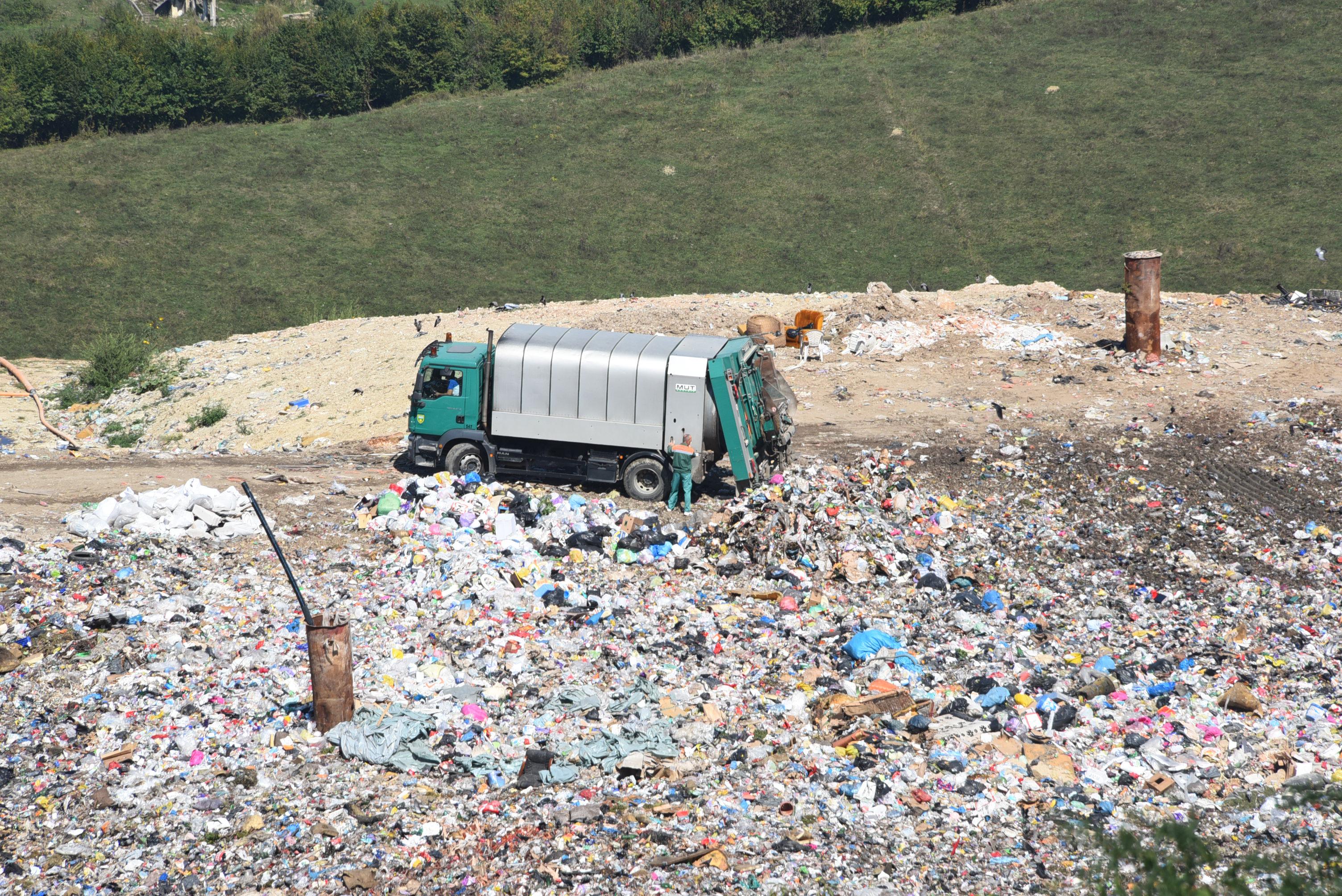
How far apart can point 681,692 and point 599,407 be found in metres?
5.12

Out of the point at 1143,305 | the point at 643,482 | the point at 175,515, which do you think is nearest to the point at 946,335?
the point at 1143,305

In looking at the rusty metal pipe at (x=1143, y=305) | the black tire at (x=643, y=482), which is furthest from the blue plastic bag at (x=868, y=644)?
the rusty metal pipe at (x=1143, y=305)

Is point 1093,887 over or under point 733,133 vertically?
under

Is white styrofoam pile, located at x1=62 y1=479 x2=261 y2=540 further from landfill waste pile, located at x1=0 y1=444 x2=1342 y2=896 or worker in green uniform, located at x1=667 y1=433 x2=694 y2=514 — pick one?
worker in green uniform, located at x1=667 y1=433 x2=694 y2=514

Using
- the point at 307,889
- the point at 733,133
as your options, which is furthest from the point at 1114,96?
the point at 307,889

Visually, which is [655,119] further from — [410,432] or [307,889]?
[307,889]

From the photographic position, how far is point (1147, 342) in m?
20.1

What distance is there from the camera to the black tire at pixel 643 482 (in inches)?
579

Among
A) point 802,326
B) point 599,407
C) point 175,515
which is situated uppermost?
point 802,326

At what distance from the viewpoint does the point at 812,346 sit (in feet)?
70.7

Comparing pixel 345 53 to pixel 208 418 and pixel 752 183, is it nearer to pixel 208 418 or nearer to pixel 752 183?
pixel 752 183

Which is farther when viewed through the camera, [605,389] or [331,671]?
[605,389]

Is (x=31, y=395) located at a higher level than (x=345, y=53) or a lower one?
lower

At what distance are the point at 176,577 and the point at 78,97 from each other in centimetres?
4582
